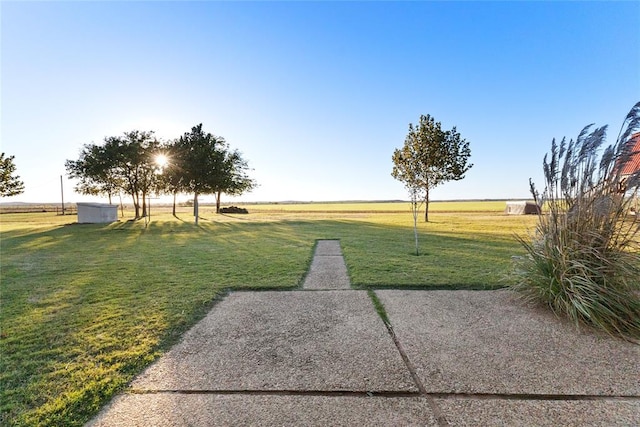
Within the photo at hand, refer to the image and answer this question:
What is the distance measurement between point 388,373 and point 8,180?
30394 millimetres

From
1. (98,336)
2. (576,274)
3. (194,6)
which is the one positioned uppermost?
(194,6)

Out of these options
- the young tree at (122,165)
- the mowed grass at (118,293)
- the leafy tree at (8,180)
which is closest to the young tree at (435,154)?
the mowed grass at (118,293)

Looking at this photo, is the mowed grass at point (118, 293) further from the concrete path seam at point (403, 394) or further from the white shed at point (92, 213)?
the white shed at point (92, 213)

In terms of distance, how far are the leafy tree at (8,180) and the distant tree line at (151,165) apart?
317cm

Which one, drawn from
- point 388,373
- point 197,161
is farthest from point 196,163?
point 388,373

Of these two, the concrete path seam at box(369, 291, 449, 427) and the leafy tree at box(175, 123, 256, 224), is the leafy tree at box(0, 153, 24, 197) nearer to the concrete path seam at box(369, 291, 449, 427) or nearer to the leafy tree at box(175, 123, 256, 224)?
the leafy tree at box(175, 123, 256, 224)

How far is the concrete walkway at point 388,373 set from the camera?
163cm

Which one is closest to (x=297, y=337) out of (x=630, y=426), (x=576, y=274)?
(x=630, y=426)

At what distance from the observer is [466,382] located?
1930mm

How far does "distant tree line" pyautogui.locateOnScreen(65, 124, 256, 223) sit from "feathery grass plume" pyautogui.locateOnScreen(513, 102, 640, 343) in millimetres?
19229

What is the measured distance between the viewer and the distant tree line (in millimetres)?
19453

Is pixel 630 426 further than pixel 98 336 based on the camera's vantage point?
No

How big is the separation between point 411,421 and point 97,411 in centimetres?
185

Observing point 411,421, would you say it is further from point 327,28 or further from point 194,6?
point 327,28
